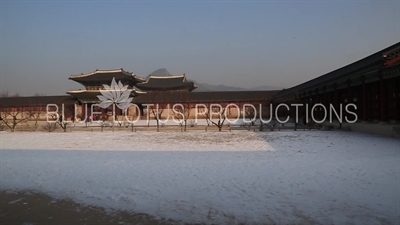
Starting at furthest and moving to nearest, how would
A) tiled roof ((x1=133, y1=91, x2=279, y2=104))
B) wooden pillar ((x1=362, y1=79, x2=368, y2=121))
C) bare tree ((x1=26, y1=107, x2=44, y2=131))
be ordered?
tiled roof ((x1=133, y1=91, x2=279, y2=104)) < bare tree ((x1=26, y1=107, x2=44, y2=131)) < wooden pillar ((x1=362, y1=79, x2=368, y2=121))

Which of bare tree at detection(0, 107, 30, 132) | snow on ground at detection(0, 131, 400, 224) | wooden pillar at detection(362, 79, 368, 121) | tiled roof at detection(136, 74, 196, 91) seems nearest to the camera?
snow on ground at detection(0, 131, 400, 224)

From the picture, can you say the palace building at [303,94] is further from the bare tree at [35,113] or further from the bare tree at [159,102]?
the bare tree at [35,113]

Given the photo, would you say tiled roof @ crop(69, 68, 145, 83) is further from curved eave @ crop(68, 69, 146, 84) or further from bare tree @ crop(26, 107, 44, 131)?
bare tree @ crop(26, 107, 44, 131)

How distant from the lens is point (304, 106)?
25375mm

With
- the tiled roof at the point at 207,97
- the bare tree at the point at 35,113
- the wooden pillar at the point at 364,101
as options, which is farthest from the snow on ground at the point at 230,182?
the tiled roof at the point at 207,97

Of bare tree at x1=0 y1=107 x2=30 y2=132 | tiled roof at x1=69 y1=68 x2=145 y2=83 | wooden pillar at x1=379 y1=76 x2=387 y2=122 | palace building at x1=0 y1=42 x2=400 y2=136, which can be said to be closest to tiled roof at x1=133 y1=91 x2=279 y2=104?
palace building at x1=0 y1=42 x2=400 y2=136

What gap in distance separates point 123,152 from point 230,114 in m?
28.5

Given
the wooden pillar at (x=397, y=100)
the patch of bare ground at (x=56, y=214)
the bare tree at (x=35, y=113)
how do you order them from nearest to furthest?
the patch of bare ground at (x=56, y=214) < the wooden pillar at (x=397, y=100) < the bare tree at (x=35, y=113)

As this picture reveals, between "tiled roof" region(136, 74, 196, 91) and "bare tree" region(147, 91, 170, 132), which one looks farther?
"tiled roof" region(136, 74, 196, 91)

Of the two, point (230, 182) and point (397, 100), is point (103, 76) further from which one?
point (230, 182)

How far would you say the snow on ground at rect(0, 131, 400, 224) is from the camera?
459 cm

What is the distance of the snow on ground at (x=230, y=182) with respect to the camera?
15.1 feet

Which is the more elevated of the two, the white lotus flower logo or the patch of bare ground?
the white lotus flower logo

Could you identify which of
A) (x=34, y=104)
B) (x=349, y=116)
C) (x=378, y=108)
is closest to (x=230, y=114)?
(x=349, y=116)
